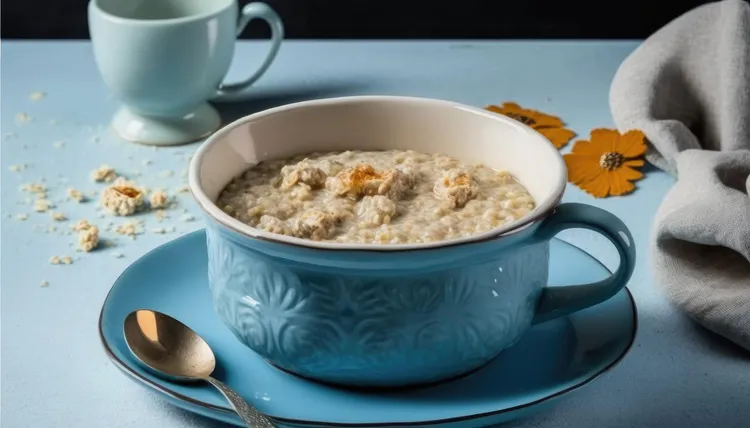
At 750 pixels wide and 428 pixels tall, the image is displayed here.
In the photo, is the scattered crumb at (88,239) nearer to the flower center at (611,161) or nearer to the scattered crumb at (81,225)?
the scattered crumb at (81,225)

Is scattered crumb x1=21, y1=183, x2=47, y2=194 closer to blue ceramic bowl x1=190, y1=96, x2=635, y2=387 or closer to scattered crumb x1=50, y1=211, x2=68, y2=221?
scattered crumb x1=50, y1=211, x2=68, y2=221

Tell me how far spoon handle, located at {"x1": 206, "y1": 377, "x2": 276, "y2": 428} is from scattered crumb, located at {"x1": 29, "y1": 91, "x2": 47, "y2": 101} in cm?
110

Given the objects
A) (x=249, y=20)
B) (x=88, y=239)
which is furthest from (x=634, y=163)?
(x=88, y=239)

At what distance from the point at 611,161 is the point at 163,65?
72 cm

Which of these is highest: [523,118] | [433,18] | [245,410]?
[245,410]

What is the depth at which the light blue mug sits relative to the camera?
1.73m

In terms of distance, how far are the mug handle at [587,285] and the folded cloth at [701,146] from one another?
212mm

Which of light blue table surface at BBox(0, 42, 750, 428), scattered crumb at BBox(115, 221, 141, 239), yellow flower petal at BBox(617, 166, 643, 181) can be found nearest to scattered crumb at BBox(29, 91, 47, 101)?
light blue table surface at BBox(0, 42, 750, 428)

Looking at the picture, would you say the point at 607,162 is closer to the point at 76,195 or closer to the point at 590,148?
the point at 590,148

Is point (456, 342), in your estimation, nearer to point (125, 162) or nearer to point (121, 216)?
point (121, 216)

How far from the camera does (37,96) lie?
1.99 meters

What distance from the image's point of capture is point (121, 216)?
1.57 metres

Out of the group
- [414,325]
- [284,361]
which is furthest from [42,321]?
[414,325]

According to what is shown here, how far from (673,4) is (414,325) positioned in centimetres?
172
